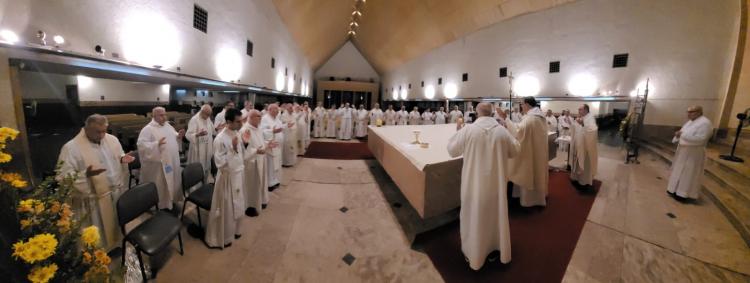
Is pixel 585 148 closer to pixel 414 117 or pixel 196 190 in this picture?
pixel 196 190

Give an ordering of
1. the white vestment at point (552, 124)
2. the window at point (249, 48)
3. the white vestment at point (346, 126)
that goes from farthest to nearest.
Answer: the white vestment at point (346, 126) → the white vestment at point (552, 124) → the window at point (249, 48)

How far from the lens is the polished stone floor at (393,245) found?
2.49 meters

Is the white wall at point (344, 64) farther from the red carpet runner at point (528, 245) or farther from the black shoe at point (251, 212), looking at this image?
the red carpet runner at point (528, 245)

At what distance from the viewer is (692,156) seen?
13.8ft

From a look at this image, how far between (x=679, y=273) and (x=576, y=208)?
1498 mm

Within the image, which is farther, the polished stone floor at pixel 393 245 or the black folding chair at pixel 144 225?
the polished stone floor at pixel 393 245

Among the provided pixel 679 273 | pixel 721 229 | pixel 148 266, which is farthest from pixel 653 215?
pixel 148 266

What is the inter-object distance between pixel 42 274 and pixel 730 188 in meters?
7.84

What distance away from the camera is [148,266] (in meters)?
2.48

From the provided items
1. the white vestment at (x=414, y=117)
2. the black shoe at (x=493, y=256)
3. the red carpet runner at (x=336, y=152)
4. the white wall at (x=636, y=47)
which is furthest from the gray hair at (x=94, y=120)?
the white vestment at (x=414, y=117)

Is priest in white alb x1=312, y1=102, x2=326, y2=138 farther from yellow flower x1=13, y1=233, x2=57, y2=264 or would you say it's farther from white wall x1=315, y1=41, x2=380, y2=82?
white wall x1=315, y1=41, x2=380, y2=82

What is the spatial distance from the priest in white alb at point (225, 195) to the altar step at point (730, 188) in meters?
6.21

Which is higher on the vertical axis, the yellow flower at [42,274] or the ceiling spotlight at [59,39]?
the ceiling spotlight at [59,39]

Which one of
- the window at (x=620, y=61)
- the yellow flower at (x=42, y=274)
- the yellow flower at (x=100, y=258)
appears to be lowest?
the yellow flower at (x=100, y=258)
